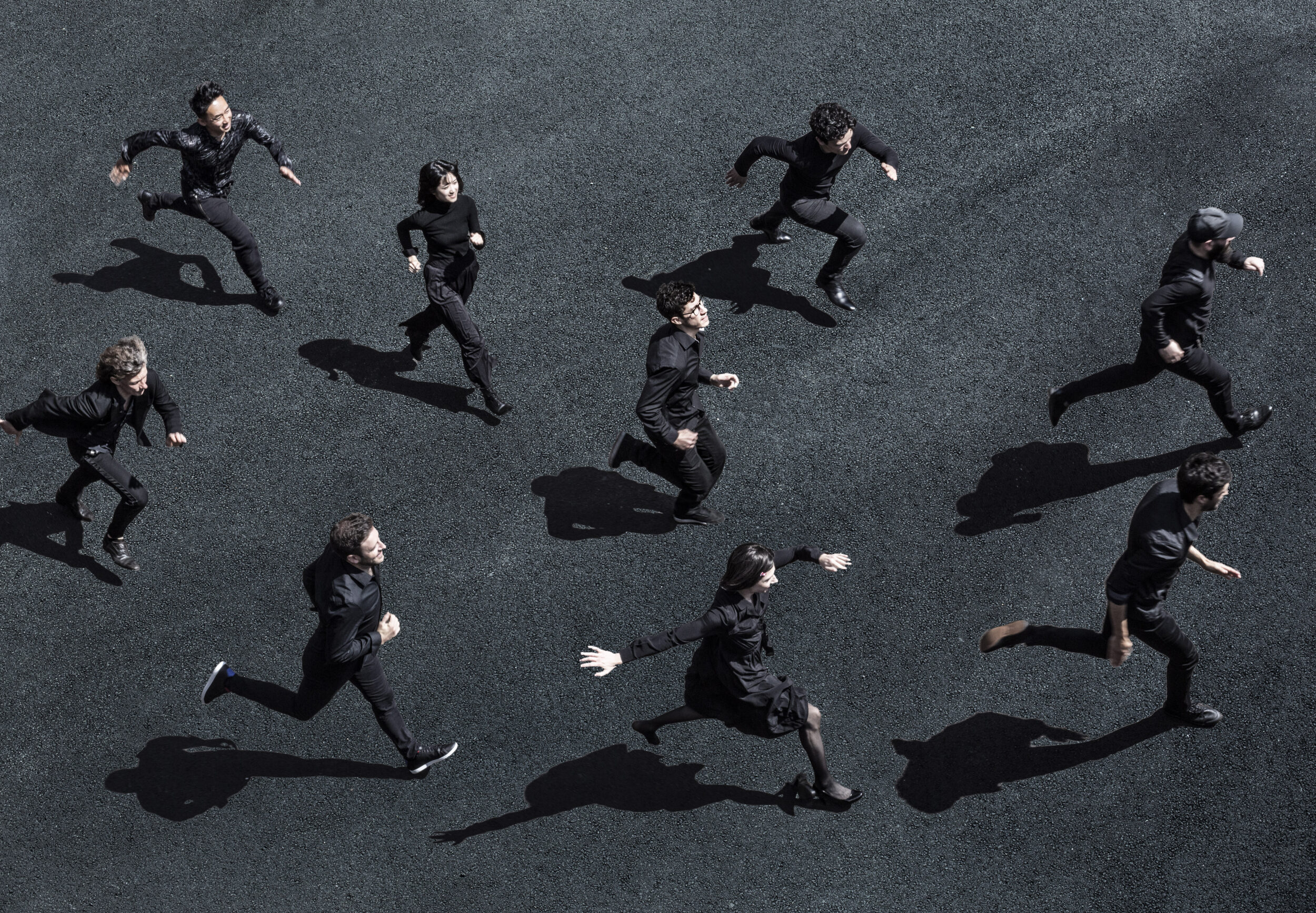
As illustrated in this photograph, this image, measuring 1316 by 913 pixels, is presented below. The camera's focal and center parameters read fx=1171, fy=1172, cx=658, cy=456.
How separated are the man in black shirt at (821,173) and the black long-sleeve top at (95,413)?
4533 millimetres

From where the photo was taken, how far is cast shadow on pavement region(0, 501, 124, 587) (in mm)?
8906

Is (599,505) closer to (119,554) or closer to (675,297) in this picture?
(675,297)

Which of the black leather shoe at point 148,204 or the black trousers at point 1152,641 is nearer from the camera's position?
the black trousers at point 1152,641

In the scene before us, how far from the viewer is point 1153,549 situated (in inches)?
266

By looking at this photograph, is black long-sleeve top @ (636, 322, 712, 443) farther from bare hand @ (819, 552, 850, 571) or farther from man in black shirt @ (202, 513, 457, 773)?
man in black shirt @ (202, 513, 457, 773)

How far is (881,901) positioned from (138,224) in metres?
8.26

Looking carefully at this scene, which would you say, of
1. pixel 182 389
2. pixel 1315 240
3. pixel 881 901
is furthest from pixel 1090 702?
pixel 182 389

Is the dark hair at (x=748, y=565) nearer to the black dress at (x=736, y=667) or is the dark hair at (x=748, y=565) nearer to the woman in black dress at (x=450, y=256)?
the black dress at (x=736, y=667)

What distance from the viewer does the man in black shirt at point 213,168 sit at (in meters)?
9.16

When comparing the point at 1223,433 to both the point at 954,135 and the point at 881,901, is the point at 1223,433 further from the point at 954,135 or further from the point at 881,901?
the point at 881,901

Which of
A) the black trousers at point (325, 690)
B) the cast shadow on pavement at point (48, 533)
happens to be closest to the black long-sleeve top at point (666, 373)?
the black trousers at point (325, 690)

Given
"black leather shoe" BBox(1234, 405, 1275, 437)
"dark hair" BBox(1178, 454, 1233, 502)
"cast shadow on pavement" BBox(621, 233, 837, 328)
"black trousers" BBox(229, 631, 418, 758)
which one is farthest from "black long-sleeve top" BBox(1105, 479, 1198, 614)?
"black trousers" BBox(229, 631, 418, 758)

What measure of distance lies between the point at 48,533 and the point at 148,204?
9.08ft

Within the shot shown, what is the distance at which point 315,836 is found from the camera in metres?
7.88
